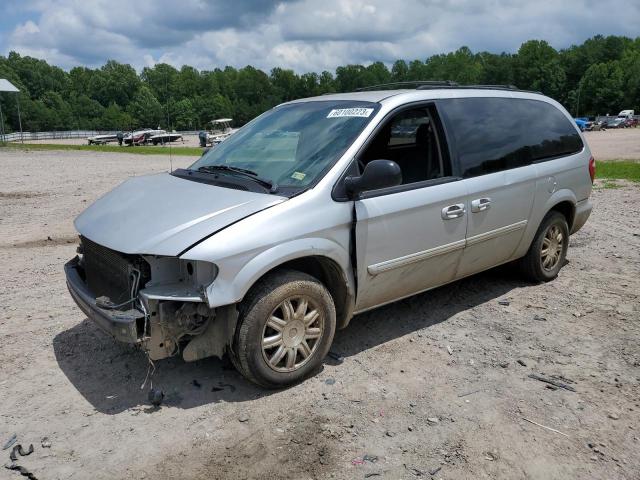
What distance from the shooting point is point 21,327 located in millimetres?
4941

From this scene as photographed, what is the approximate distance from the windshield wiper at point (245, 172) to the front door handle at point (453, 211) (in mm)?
1469

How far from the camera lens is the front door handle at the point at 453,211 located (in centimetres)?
457

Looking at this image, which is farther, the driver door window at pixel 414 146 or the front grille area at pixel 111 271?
the driver door window at pixel 414 146

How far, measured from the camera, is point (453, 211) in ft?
15.2

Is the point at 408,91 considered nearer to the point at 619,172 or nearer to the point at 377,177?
the point at 377,177

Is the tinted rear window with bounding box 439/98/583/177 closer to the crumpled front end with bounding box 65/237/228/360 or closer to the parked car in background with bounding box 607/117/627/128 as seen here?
the crumpled front end with bounding box 65/237/228/360

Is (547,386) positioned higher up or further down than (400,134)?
further down

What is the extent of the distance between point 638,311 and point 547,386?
77.7 inches

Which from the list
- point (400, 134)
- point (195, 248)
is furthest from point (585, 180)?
point (195, 248)

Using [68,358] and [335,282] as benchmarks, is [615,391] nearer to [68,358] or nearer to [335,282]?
[335,282]

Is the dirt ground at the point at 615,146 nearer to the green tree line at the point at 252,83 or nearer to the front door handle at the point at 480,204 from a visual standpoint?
the front door handle at the point at 480,204

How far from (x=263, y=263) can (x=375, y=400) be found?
1199 millimetres

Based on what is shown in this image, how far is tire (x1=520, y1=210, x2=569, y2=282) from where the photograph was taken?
5875 millimetres

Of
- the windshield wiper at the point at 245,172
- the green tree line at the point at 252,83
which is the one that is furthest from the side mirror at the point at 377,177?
the green tree line at the point at 252,83
